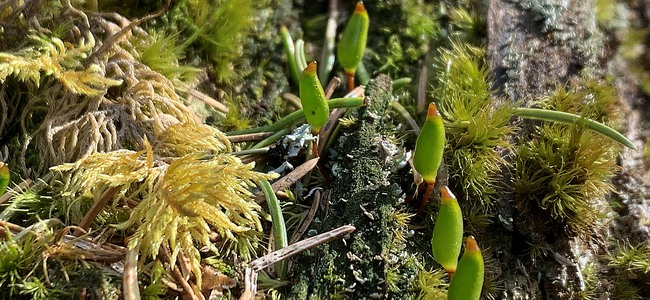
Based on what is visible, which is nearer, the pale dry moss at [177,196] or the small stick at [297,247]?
the pale dry moss at [177,196]

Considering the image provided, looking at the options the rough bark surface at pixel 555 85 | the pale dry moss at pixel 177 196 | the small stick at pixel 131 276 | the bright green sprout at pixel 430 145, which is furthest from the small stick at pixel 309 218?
the rough bark surface at pixel 555 85

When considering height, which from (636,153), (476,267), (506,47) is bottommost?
(636,153)

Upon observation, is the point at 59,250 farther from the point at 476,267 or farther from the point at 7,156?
the point at 476,267

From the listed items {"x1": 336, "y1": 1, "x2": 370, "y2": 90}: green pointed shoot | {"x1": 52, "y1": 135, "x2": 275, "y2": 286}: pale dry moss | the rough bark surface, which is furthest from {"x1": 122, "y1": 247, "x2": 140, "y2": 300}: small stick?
the rough bark surface

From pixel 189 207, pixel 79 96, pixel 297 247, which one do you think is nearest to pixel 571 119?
pixel 297 247

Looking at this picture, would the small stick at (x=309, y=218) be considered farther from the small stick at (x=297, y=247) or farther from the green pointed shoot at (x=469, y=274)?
the green pointed shoot at (x=469, y=274)

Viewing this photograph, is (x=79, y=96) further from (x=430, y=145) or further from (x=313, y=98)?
(x=430, y=145)

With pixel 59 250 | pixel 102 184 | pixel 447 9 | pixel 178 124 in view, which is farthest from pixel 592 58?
pixel 59 250
